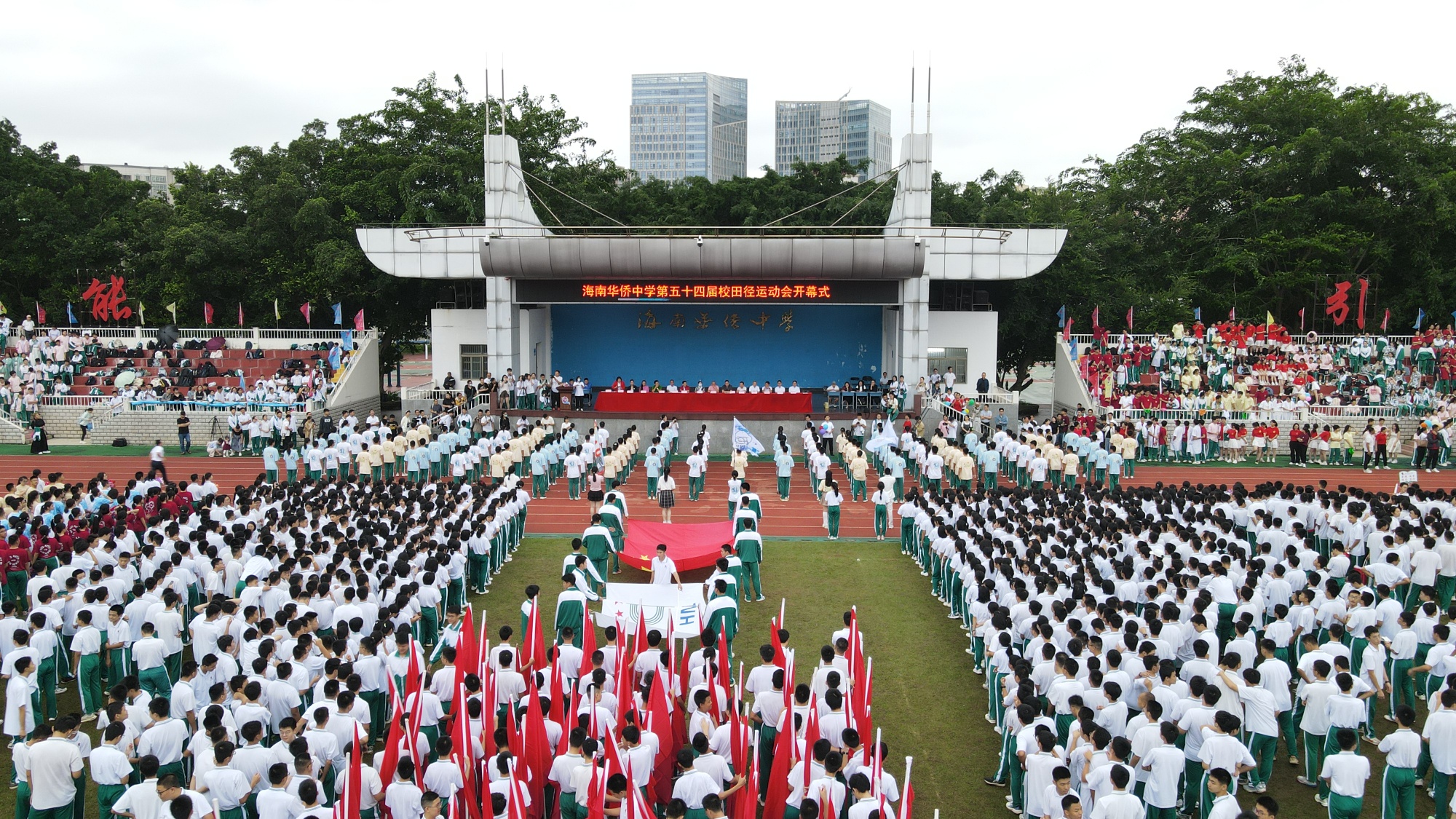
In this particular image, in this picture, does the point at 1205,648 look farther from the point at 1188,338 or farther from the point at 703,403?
the point at 1188,338

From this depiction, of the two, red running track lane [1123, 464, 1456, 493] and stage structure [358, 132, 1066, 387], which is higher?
stage structure [358, 132, 1066, 387]

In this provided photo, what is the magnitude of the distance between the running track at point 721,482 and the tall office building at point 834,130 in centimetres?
10267

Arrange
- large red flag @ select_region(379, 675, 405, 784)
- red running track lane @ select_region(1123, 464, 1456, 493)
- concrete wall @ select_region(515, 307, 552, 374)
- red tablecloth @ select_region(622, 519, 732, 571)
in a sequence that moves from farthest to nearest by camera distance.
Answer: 1. concrete wall @ select_region(515, 307, 552, 374)
2. red running track lane @ select_region(1123, 464, 1456, 493)
3. red tablecloth @ select_region(622, 519, 732, 571)
4. large red flag @ select_region(379, 675, 405, 784)

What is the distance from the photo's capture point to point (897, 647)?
36.2 ft

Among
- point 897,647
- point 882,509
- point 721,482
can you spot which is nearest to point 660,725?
point 897,647

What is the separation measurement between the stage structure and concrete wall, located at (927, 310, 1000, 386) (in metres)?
0.03

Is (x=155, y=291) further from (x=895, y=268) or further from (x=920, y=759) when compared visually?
(x=920, y=759)

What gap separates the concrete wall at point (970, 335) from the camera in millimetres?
28406

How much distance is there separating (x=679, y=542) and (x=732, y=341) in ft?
54.9

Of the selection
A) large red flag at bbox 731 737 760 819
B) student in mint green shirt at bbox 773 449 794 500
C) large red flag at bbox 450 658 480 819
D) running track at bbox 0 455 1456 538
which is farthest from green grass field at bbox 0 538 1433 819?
large red flag at bbox 450 658 480 819

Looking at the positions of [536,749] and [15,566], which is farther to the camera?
[15,566]

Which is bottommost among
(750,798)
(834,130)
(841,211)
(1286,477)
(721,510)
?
(721,510)

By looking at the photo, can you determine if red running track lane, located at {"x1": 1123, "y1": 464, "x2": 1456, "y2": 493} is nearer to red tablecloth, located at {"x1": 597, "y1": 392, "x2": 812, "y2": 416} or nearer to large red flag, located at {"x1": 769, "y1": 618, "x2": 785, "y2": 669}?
red tablecloth, located at {"x1": 597, "y1": 392, "x2": 812, "y2": 416}

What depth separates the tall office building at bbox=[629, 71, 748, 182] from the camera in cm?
12950
